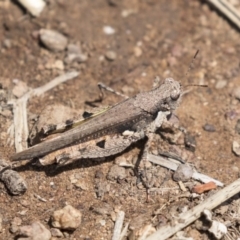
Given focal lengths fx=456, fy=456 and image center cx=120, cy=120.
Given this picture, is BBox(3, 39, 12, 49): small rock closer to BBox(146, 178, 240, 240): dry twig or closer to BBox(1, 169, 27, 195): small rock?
BBox(1, 169, 27, 195): small rock

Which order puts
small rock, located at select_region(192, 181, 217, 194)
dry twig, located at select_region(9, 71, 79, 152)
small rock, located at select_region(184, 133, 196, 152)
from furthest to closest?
small rock, located at select_region(184, 133, 196, 152) < dry twig, located at select_region(9, 71, 79, 152) < small rock, located at select_region(192, 181, 217, 194)

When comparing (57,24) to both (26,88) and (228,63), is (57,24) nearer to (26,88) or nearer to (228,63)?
(26,88)

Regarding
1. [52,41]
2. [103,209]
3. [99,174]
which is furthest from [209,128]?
[52,41]

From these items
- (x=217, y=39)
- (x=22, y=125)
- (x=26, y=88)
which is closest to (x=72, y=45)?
(x=26, y=88)

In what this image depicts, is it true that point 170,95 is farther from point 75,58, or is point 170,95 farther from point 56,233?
point 56,233

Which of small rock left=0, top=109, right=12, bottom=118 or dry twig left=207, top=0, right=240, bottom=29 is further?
dry twig left=207, top=0, right=240, bottom=29

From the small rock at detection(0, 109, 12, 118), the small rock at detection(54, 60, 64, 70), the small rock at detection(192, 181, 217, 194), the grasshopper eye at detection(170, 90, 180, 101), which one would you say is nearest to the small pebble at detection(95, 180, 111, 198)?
the small rock at detection(192, 181, 217, 194)
